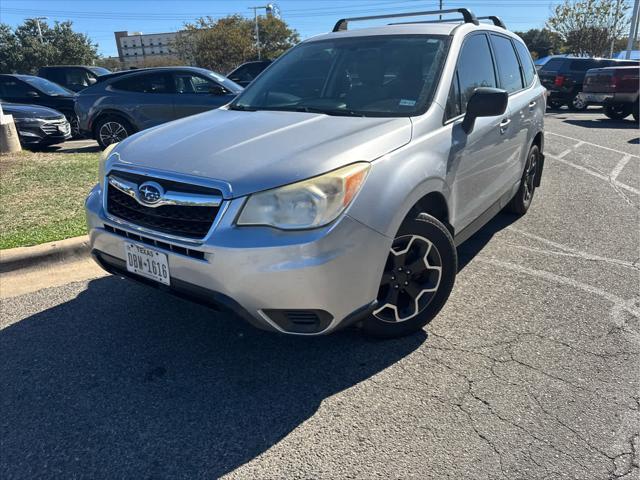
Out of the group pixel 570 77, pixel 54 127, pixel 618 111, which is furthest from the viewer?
pixel 570 77

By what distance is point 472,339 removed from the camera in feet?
10.2

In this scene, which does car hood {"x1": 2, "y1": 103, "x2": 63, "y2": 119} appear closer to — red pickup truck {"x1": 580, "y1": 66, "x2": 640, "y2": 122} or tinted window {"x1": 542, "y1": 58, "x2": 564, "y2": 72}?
red pickup truck {"x1": 580, "y1": 66, "x2": 640, "y2": 122}

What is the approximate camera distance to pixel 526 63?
521cm

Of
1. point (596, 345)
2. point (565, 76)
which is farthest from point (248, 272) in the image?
point (565, 76)

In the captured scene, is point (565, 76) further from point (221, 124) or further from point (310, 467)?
point (310, 467)

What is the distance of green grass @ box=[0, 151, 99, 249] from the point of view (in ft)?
15.2

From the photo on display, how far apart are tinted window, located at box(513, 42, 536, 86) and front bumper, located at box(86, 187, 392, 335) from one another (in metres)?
3.53

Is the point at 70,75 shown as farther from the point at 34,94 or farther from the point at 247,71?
the point at 247,71

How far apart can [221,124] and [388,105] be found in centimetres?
107

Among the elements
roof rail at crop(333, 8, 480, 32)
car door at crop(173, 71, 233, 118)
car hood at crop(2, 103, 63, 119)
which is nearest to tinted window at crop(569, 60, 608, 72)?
car door at crop(173, 71, 233, 118)

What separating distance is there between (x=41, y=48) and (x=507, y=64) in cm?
5454

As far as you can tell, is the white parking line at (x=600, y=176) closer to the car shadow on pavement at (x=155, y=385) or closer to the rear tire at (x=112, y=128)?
the car shadow on pavement at (x=155, y=385)

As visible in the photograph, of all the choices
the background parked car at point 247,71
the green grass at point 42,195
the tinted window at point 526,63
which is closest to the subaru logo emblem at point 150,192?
the green grass at point 42,195

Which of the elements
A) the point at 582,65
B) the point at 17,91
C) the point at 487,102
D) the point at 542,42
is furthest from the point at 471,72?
the point at 542,42
